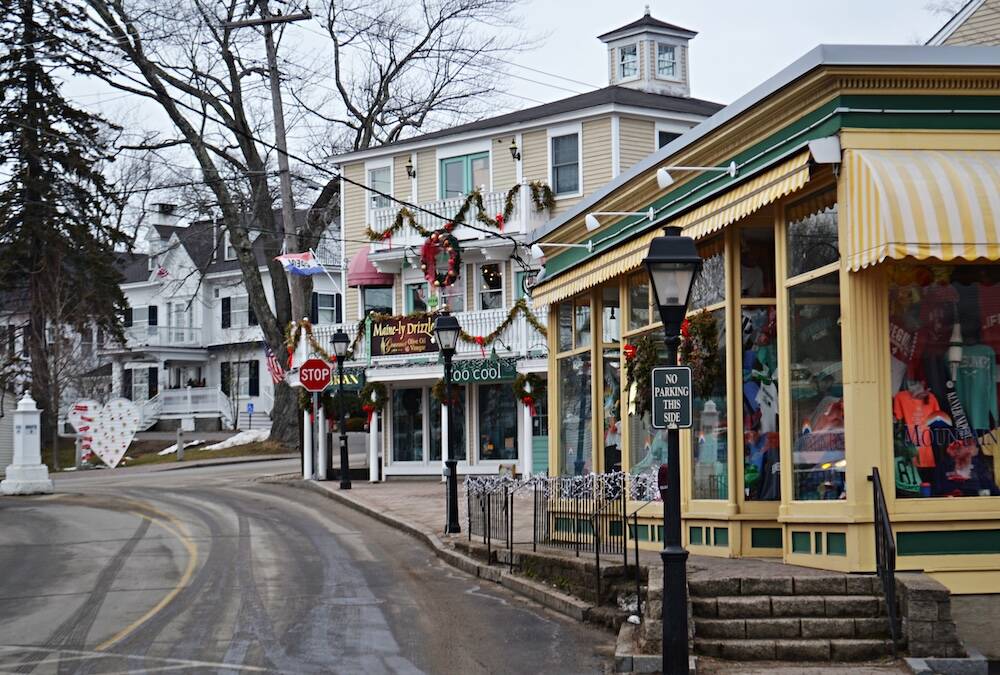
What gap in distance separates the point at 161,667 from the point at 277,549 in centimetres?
920

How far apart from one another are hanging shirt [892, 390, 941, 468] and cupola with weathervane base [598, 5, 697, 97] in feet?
91.8

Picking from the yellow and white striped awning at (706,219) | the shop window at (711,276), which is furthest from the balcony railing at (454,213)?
the shop window at (711,276)

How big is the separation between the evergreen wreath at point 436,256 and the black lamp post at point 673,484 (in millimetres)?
25576

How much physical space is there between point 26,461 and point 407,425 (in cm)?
1034

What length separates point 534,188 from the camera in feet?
115

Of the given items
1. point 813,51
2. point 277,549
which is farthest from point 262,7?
point 813,51

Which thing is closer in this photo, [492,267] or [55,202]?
[492,267]

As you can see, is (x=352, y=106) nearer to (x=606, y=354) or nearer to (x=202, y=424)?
(x=202, y=424)

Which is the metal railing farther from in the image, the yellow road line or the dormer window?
the dormer window

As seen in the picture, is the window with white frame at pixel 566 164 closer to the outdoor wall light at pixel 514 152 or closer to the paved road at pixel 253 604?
the outdoor wall light at pixel 514 152

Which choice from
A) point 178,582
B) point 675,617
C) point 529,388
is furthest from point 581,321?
point 529,388

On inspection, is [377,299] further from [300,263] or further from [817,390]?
[817,390]

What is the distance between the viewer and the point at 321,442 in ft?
116

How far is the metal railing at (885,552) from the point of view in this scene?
10672 mm
